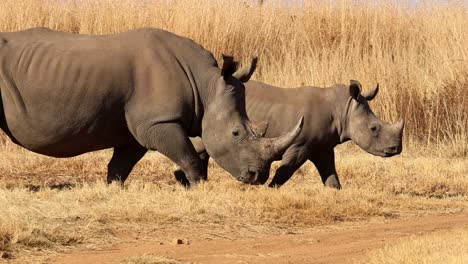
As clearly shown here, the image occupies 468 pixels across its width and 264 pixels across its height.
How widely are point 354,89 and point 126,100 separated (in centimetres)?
269

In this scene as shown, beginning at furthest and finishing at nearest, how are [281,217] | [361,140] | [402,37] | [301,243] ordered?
[402,37], [361,140], [281,217], [301,243]

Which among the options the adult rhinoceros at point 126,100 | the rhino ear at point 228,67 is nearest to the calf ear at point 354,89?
the adult rhinoceros at point 126,100

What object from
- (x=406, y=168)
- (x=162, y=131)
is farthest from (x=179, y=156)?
(x=406, y=168)

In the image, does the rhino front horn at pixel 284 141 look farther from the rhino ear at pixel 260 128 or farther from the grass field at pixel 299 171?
the grass field at pixel 299 171

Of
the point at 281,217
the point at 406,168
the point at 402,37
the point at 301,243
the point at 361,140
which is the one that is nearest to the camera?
the point at 301,243

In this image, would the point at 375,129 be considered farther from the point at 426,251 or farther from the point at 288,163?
the point at 426,251

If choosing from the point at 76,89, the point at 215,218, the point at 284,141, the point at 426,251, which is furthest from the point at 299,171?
the point at 426,251

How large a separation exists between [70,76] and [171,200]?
5.43 ft

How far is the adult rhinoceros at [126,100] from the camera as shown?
991cm

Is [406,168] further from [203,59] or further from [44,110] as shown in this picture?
[44,110]

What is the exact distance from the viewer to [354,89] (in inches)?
459

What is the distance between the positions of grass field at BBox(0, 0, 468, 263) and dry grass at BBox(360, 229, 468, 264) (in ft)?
0.13

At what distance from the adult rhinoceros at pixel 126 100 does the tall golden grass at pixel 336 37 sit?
5.03 meters

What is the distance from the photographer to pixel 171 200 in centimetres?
902
